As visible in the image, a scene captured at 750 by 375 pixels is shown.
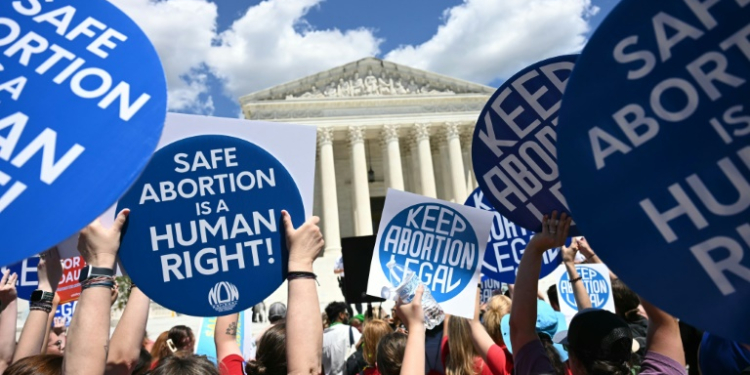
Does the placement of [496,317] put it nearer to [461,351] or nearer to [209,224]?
[461,351]

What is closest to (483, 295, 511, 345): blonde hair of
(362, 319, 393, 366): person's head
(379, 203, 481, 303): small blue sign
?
(379, 203, 481, 303): small blue sign

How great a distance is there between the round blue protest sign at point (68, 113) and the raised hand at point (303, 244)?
0.84 metres

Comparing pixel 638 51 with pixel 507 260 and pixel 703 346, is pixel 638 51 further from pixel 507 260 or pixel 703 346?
pixel 507 260

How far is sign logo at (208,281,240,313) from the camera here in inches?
90.1

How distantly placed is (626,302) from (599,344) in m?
2.73

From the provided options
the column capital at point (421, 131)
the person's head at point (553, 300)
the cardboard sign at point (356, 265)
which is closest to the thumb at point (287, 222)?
the cardboard sign at point (356, 265)

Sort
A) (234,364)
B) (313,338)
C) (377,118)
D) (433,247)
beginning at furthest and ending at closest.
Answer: (377,118)
(433,247)
(234,364)
(313,338)

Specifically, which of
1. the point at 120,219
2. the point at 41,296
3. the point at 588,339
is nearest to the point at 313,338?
the point at 120,219

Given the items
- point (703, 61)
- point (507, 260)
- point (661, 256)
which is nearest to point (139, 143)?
point (661, 256)

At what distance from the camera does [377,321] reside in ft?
16.8

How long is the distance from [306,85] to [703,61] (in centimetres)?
3909

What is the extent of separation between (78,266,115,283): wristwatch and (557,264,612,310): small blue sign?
4454mm

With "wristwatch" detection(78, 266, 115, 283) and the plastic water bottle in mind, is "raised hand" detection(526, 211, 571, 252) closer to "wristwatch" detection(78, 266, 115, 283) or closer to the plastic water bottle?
the plastic water bottle

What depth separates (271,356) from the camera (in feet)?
9.44
